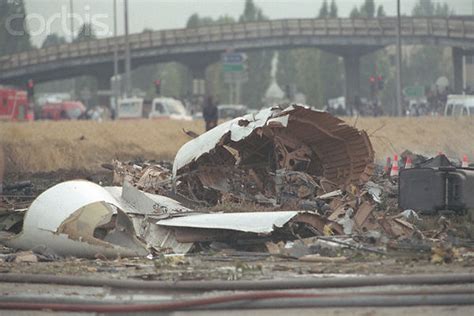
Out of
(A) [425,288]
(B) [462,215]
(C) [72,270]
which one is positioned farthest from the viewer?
(B) [462,215]

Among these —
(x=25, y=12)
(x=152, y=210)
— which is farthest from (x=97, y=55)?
(x=152, y=210)

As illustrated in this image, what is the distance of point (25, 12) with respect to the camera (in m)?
30.8

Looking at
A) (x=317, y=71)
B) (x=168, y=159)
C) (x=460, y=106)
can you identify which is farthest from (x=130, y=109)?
(x=317, y=71)

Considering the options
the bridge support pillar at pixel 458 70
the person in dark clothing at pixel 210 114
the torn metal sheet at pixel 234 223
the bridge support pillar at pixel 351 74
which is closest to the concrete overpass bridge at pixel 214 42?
the bridge support pillar at pixel 351 74

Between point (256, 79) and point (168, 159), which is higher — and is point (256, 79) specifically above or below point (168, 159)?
above

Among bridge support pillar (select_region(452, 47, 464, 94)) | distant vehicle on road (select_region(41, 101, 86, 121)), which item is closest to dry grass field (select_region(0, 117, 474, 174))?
bridge support pillar (select_region(452, 47, 464, 94))

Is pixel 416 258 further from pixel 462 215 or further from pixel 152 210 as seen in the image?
pixel 152 210

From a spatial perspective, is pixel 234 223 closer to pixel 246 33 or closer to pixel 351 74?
pixel 246 33

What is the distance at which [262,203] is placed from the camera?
17781 millimetres

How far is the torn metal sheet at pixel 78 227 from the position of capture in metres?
14.4

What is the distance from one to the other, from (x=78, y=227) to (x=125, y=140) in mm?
26091

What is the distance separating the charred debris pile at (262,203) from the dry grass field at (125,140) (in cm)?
1355

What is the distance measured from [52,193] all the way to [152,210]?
1597 millimetres

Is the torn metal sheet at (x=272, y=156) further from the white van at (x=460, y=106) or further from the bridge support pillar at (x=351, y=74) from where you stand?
the bridge support pillar at (x=351, y=74)
